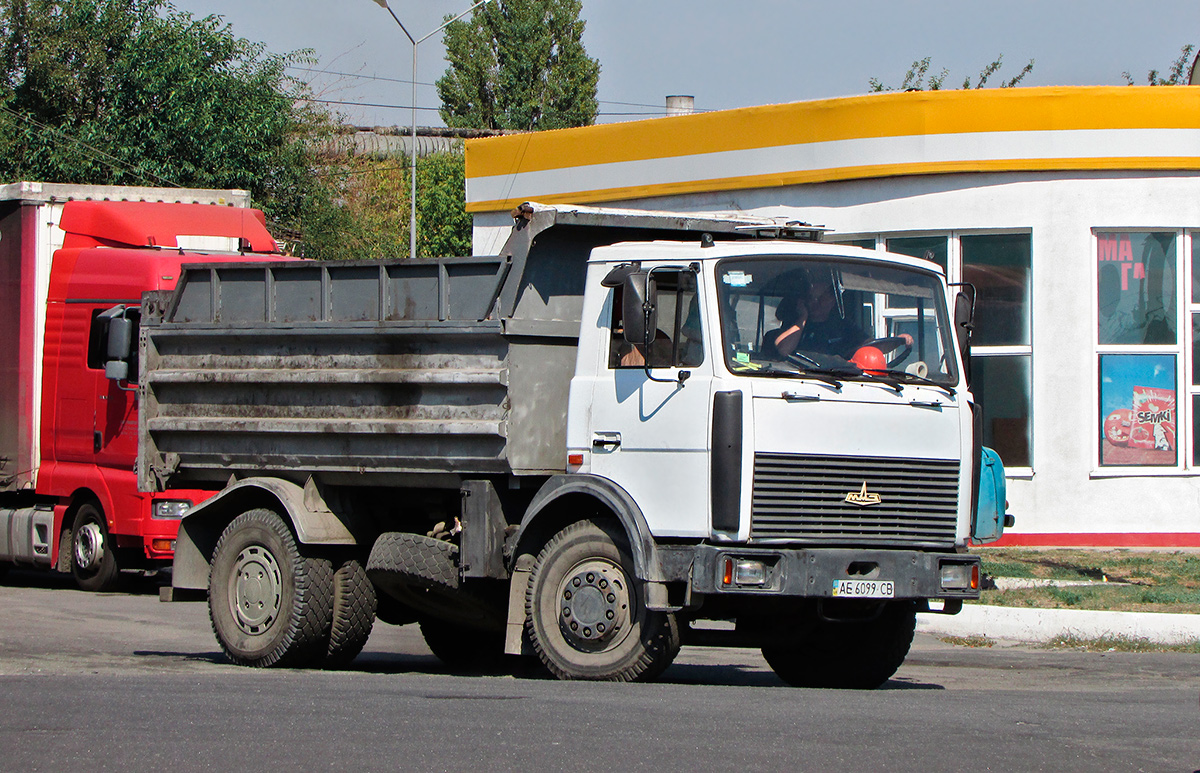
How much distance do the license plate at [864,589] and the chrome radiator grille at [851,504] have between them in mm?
212

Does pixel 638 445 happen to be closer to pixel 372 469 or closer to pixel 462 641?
pixel 372 469

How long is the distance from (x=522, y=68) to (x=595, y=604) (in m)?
57.1

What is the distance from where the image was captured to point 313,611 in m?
9.63

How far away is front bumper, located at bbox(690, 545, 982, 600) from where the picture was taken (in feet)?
25.3

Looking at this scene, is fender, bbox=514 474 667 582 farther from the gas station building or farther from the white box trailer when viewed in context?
the gas station building

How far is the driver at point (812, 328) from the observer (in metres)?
8.02

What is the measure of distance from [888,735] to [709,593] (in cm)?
163

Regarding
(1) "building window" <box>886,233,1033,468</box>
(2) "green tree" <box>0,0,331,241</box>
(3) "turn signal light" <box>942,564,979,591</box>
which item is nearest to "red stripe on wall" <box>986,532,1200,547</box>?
(1) "building window" <box>886,233,1033,468</box>

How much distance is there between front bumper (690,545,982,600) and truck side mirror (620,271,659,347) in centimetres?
116

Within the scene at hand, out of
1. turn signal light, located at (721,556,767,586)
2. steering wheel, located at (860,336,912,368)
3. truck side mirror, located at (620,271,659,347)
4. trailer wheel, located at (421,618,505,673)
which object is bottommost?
trailer wheel, located at (421,618,505,673)

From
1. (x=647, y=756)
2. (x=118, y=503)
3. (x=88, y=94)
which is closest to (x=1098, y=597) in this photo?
(x=647, y=756)

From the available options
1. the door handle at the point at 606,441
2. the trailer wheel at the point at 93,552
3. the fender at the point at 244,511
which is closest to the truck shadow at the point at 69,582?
the trailer wheel at the point at 93,552

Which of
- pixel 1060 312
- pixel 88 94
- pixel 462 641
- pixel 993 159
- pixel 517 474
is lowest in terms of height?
pixel 462 641

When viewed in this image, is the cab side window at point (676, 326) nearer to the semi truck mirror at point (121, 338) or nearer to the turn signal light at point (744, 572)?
the turn signal light at point (744, 572)
